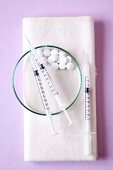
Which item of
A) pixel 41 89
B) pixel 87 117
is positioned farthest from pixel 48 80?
pixel 87 117

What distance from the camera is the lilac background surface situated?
3.38 feet

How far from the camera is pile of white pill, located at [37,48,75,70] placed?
39.2 inches

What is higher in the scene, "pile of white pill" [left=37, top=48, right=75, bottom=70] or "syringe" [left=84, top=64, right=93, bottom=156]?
"pile of white pill" [left=37, top=48, right=75, bottom=70]

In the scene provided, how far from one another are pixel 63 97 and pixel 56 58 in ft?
0.39

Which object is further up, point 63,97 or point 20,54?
point 20,54

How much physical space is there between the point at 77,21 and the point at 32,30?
139mm

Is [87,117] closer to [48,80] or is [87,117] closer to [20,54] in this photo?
[48,80]

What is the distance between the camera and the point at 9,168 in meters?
1.03

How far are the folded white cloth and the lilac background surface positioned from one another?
0.04 metres

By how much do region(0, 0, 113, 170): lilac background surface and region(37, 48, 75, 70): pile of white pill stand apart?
0.09 metres

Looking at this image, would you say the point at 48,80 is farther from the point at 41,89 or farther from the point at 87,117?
the point at 87,117

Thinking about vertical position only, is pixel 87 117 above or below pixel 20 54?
below

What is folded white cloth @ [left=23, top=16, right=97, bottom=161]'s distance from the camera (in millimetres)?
997

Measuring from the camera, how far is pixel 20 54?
1.04 m
